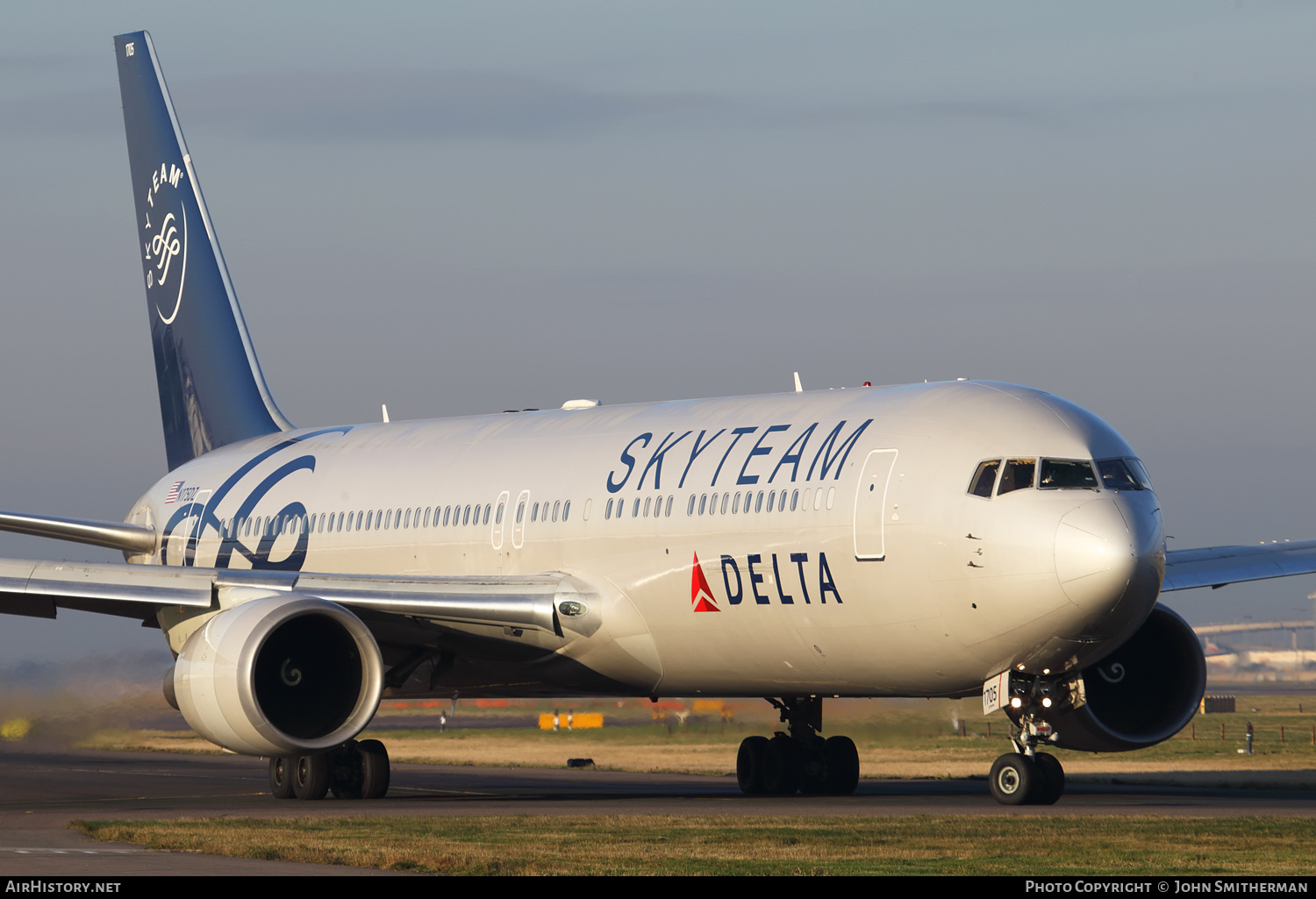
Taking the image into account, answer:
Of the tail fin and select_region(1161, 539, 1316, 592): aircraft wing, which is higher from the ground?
the tail fin

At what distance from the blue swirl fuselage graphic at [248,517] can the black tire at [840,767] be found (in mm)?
8150

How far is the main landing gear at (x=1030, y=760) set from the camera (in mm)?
18516

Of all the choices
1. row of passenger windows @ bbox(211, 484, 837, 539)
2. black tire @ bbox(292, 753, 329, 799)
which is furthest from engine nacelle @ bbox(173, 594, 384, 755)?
row of passenger windows @ bbox(211, 484, 837, 539)

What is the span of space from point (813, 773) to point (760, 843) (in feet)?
31.1

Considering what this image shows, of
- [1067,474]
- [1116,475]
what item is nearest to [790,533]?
[1067,474]

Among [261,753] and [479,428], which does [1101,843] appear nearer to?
[261,753]

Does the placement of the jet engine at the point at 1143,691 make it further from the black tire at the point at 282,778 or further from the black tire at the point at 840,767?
the black tire at the point at 282,778

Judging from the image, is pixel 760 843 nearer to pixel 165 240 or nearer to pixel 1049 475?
pixel 1049 475

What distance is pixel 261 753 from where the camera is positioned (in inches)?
800

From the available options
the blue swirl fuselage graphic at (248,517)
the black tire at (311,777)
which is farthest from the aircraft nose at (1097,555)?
the blue swirl fuselage graphic at (248,517)

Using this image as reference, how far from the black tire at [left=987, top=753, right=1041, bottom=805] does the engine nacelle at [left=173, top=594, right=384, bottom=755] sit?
6.53 meters

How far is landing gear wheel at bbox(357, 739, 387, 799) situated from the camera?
75.4 feet

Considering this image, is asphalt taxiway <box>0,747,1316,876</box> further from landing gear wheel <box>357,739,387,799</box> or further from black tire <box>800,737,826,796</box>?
black tire <box>800,737,826,796</box>

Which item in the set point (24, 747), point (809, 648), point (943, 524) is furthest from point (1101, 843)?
point (24, 747)
